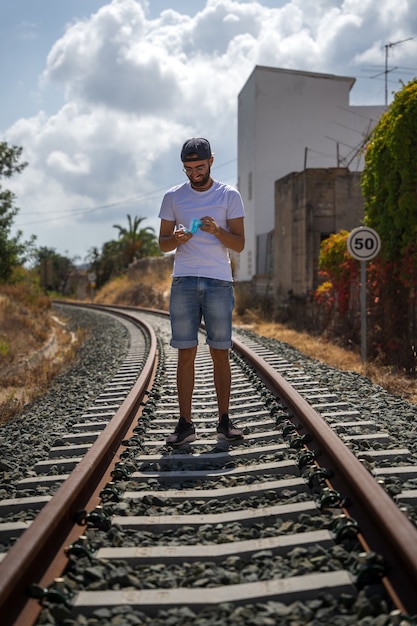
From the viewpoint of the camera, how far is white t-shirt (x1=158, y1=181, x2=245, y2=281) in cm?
466

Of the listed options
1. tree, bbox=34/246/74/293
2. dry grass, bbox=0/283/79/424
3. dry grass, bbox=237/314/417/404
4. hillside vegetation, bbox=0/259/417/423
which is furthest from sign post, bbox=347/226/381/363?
tree, bbox=34/246/74/293

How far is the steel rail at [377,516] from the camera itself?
2.46 metres

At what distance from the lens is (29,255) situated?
22594 mm

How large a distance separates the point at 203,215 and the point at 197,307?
640 millimetres

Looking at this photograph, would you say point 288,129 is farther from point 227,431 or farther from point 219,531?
point 219,531

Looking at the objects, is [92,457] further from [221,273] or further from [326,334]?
[326,334]

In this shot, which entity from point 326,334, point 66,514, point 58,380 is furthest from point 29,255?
point 66,514

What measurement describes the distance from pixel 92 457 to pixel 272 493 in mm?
1097

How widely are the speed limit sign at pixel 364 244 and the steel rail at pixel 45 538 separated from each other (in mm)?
5970

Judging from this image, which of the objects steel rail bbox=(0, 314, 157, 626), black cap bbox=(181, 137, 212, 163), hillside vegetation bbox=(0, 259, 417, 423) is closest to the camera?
steel rail bbox=(0, 314, 157, 626)

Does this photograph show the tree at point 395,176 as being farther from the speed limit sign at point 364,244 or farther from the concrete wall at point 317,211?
the concrete wall at point 317,211

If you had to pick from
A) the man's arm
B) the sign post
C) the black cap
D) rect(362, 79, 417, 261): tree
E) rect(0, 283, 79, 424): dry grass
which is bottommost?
rect(0, 283, 79, 424): dry grass

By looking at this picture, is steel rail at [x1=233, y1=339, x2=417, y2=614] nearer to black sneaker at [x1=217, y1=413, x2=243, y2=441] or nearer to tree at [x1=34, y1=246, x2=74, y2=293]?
black sneaker at [x1=217, y1=413, x2=243, y2=441]

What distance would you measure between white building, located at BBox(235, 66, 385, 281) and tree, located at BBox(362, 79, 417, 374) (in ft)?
67.2
